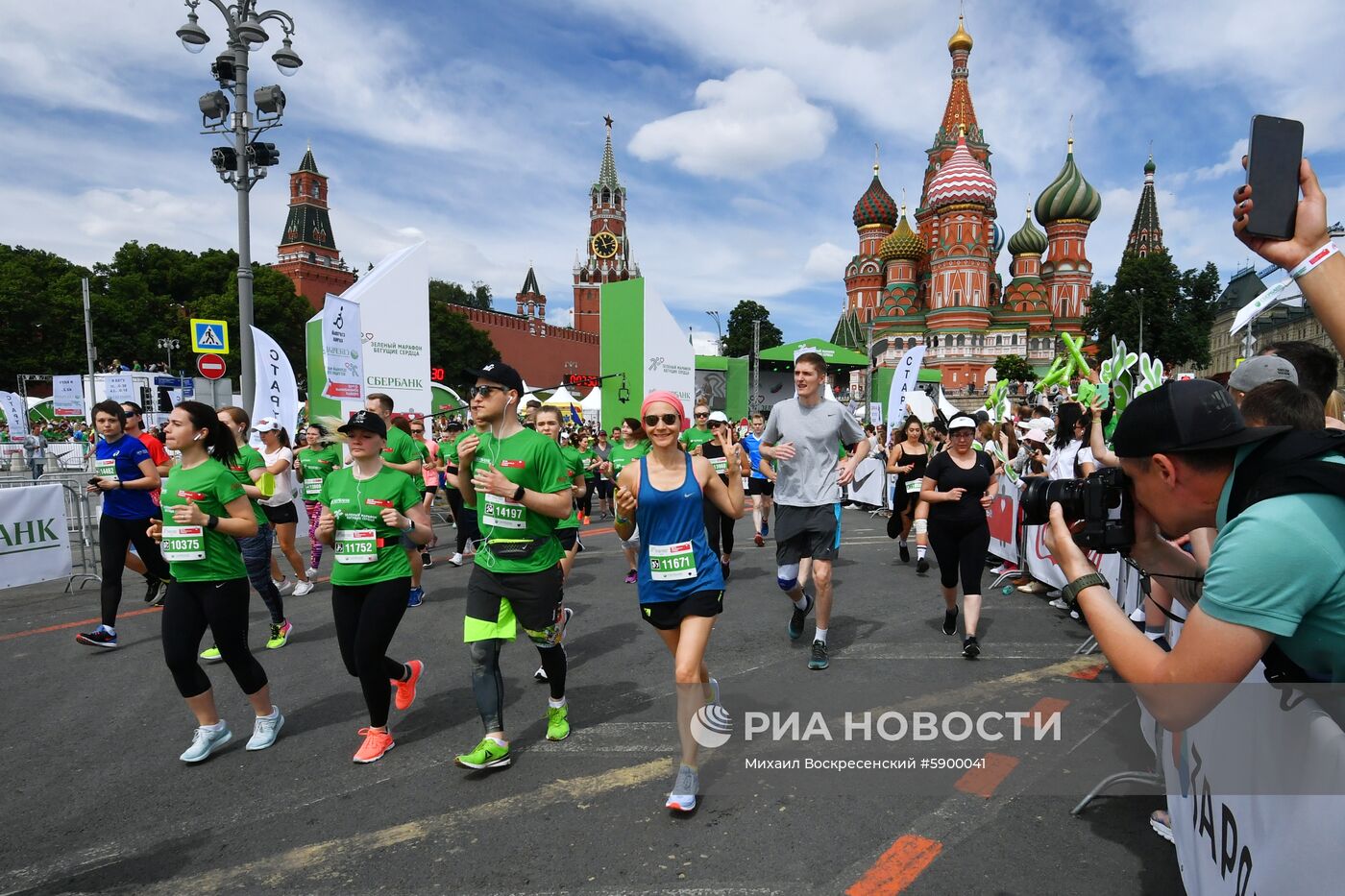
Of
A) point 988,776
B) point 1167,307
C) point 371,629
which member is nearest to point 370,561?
point 371,629

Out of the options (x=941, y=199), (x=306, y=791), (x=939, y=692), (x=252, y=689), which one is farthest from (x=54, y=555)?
(x=941, y=199)

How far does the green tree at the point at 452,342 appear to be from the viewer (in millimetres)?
70812

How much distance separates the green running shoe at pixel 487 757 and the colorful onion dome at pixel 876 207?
287 feet

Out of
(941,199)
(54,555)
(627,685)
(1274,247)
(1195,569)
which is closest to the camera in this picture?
(1274,247)

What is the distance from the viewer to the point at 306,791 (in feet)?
11.8

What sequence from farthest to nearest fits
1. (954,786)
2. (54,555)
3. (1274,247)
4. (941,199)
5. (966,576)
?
1. (941,199)
2. (54,555)
3. (966,576)
4. (954,786)
5. (1274,247)

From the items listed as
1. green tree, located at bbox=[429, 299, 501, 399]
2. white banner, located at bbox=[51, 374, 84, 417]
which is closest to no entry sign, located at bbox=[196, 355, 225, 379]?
white banner, located at bbox=[51, 374, 84, 417]

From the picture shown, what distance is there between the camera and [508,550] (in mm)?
3945

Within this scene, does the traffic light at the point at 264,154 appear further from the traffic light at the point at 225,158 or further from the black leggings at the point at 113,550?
the black leggings at the point at 113,550

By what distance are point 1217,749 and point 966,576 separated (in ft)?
11.2

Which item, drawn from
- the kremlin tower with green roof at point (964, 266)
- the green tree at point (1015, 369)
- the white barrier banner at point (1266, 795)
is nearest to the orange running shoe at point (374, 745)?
the white barrier banner at point (1266, 795)

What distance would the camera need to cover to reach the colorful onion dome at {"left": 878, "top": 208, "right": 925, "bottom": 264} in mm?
77875

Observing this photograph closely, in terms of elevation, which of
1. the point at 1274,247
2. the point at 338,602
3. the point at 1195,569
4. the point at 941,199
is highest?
the point at 941,199

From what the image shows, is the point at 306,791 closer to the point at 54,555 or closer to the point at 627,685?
the point at 627,685
